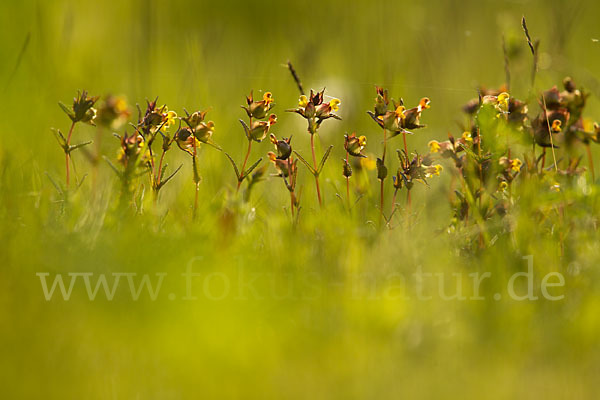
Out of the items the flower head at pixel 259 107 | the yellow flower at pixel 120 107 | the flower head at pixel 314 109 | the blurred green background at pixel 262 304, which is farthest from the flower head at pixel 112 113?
the flower head at pixel 314 109

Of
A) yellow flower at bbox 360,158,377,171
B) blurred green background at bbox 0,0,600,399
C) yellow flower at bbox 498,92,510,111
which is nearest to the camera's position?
blurred green background at bbox 0,0,600,399

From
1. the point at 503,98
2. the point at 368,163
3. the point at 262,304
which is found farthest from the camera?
the point at 368,163

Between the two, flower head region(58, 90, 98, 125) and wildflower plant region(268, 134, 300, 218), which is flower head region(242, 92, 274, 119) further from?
flower head region(58, 90, 98, 125)

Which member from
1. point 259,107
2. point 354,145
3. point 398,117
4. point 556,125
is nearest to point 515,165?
point 556,125

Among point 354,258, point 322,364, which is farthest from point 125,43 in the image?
point 322,364

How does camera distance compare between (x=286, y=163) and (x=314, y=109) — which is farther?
(x=286, y=163)

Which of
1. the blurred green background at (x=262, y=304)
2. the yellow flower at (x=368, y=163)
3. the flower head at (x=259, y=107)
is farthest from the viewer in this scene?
the yellow flower at (x=368, y=163)

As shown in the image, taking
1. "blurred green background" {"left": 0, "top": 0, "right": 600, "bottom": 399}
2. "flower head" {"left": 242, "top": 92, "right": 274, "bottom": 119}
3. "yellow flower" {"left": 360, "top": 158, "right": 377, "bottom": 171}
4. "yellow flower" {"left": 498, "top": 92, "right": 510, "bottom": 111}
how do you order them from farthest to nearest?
"yellow flower" {"left": 360, "top": 158, "right": 377, "bottom": 171} → "flower head" {"left": 242, "top": 92, "right": 274, "bottom": 119} → "yellow flower" {"left": 498, "top": 92, "right": 510, "bottom": 111} → "blurred green background" {"left": 0, "top": 0, "right": 600, "bottom": 399}

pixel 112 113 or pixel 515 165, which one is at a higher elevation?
pixel 112 113

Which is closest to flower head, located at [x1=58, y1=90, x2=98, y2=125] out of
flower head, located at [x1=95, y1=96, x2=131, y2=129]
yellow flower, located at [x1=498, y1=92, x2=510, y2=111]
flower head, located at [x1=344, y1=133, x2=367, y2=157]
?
flower head, located at [x1=95, y1=96, x2=131, y2=129]

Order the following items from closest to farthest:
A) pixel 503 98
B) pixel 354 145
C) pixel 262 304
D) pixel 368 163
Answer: pixel 262 304, pixel 503 98, pixel 354 145, pixel 368 163

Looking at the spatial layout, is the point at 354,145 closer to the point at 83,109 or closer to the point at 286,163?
the point at 286,163

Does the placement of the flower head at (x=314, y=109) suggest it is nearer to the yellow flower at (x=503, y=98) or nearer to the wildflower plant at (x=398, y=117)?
the wildflower plant at (x=398, y=117)

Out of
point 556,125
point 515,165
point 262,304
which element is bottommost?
point 262,304
